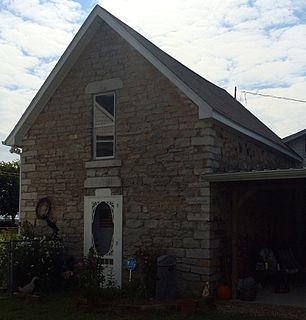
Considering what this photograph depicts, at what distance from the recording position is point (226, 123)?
34.3ft

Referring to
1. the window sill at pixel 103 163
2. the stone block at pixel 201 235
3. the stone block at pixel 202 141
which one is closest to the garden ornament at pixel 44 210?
the window sill at pixel 103 163

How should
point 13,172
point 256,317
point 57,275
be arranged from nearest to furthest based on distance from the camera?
point 256,317 → point 57,275 → point 13,172

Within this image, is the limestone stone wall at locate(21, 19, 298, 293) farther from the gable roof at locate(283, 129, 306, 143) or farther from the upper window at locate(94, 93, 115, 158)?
the gable roof at locate(283, 129, 306, 143)

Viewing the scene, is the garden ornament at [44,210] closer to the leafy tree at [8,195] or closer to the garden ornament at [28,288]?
the garden ornament at [28,288]

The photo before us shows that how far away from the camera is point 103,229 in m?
11.5

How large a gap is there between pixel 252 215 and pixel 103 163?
385cm

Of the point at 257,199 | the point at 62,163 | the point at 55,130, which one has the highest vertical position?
the point at 55,130

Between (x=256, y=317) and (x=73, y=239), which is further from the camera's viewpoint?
(x=73, y=239)

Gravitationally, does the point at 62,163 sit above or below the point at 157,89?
below

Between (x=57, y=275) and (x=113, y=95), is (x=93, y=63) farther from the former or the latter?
(x=57, y=275)

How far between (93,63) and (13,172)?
101 feet

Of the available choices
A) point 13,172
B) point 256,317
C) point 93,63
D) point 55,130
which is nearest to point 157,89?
point 93,63

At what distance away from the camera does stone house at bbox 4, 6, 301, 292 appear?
10109 millimetres

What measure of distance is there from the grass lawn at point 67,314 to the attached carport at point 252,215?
5.80 feet
